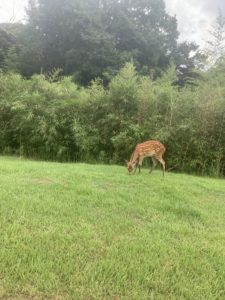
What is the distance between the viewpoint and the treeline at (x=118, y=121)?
8.05m

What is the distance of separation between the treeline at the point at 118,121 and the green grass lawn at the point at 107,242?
3.22 metres

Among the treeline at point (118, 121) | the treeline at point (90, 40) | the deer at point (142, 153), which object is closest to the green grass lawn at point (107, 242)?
the deer at point (142, 153)

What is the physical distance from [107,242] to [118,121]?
5.85 meters

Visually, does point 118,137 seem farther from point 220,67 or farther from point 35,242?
point 35,242

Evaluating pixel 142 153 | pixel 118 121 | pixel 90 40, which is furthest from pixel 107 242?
pixel 90 40

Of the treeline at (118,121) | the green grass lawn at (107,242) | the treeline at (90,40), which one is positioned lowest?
the green grass lawn at (107,242)

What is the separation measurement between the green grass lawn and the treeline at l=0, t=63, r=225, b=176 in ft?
10.6

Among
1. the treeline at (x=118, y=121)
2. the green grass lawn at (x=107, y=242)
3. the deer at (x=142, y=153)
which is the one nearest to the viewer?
the green grass lawn at (x=107, y=242)

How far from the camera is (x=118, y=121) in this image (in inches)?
340

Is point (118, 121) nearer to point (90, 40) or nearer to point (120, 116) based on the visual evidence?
point (120, 116)

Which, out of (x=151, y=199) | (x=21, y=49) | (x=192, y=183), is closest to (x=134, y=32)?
(x=21, y=49)

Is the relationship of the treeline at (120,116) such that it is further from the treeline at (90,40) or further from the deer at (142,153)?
the treeline at (90,40)

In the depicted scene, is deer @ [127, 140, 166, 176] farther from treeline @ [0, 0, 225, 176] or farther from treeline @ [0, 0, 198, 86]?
treeline @ [0, 0, 198, 86]

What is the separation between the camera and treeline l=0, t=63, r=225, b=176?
26.4ft
